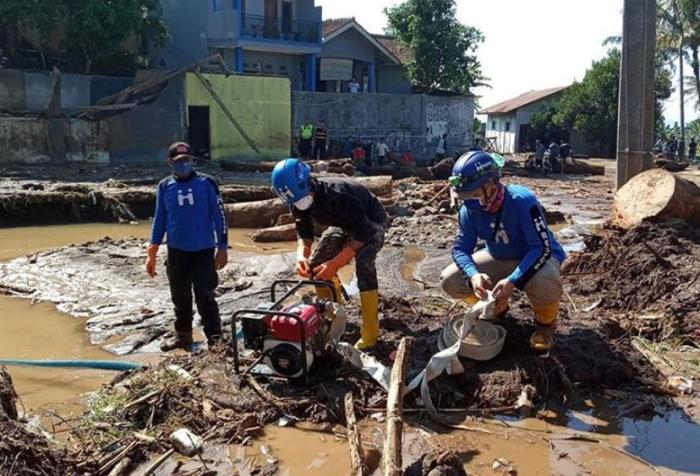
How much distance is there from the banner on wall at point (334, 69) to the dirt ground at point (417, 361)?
28.4 m

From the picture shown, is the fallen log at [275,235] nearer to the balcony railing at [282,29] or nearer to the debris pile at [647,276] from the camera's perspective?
the debris pile at [647,276]

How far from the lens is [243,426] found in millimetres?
4207

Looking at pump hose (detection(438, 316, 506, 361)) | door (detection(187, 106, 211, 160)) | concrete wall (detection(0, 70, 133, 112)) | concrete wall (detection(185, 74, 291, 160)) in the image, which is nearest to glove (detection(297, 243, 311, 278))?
pump hose (detection(438, 316, 506, 361))

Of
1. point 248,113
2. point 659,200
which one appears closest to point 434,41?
point 248,113

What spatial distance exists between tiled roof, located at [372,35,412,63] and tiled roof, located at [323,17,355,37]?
2360 millimetres

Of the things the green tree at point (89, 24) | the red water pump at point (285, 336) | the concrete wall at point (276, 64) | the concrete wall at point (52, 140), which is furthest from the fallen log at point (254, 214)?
the concrete wall at point (276, 64)

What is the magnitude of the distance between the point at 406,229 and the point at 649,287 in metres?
6.25

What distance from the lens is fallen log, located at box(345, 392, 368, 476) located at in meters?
3.54

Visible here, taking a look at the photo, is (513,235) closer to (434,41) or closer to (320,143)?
(320,143)

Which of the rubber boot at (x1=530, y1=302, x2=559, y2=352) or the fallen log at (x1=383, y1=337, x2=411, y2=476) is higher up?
the rubber boot at (x1=530, y1=302, x2=559, y2=352)

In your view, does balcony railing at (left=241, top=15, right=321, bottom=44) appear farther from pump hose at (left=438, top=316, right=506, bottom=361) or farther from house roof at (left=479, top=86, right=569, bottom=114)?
pump hose at (left=438, top=316, right=506, bottom=361)

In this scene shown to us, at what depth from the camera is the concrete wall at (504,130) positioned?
52281 millimetres

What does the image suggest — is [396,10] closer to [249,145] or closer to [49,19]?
[249,145]

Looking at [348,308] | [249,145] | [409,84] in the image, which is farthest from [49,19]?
[348,308]
